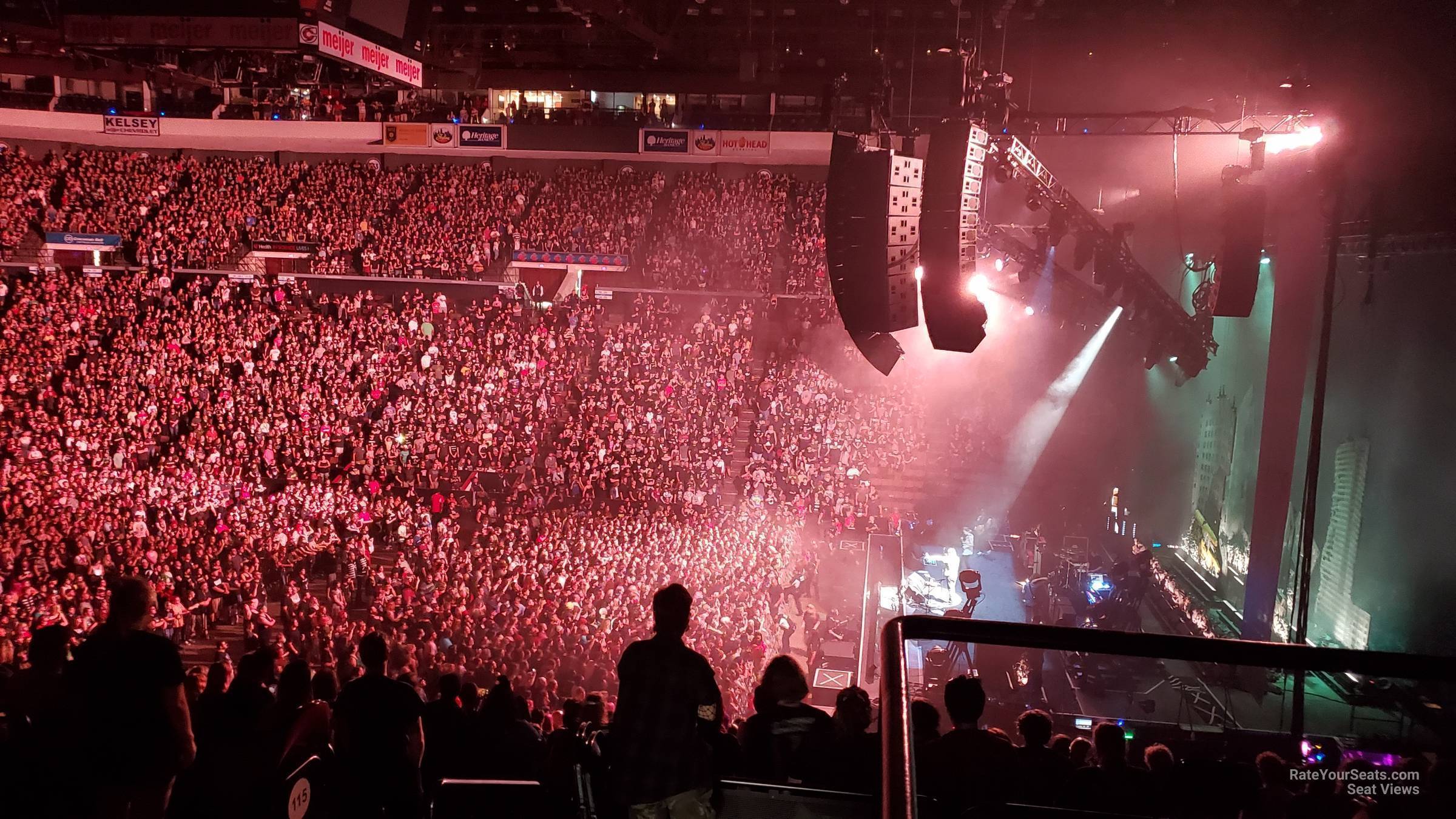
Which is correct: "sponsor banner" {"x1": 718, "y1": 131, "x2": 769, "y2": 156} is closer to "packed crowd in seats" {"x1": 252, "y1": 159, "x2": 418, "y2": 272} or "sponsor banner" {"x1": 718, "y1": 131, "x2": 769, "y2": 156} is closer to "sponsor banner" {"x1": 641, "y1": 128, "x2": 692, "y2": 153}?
"sponsor banner" {"x1": 641, "y1": 128, "x2": 692, "y2": 153}

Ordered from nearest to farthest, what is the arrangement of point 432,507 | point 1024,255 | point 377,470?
point 1024,255
point 432,507
point 377,470

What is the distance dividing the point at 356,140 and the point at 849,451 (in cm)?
1542

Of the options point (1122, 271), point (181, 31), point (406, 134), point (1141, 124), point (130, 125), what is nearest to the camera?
point (1122, 271)

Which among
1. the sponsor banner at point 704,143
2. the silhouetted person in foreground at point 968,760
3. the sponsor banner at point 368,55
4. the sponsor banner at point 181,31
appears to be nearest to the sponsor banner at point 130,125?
the sponsor banner at point 181,31

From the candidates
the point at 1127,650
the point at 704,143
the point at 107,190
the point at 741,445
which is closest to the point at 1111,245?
the point at 741,445

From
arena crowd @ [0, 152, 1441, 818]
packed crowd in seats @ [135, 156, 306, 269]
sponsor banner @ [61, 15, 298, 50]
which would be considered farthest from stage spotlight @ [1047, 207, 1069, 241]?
packed crowd in seats @ [135, 156, 306, 269]

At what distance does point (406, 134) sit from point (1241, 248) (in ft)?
63.7

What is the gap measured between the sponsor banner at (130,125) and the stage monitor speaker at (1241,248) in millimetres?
24202

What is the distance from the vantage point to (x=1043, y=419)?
1722 cm

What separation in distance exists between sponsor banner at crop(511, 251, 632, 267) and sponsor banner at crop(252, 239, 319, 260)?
192 inches

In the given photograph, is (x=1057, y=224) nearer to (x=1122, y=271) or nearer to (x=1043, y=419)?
(x=1122, y=271)

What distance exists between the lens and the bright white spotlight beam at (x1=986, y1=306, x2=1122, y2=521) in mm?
16656

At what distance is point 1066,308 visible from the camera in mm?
15375

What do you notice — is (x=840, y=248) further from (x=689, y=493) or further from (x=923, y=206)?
(x=689, y=493)
